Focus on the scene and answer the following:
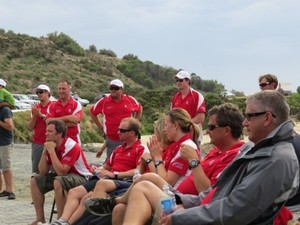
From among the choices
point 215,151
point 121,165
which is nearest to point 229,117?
point 215,151

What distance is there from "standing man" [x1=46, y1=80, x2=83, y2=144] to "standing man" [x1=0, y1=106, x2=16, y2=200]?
1.09 meters

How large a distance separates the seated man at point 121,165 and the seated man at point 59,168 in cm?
33

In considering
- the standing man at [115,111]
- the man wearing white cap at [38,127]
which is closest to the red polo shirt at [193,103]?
the standing man at [115,111]

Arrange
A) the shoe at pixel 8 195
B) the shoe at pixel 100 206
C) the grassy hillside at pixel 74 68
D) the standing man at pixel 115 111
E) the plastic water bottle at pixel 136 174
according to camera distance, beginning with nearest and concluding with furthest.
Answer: the shoe at pixel 100 206
the plastic water bottle at pixel 136 174
the standing man at pixel 115 111
the shoe at pixel 8 195
the grassy hillside at pixel 74 68

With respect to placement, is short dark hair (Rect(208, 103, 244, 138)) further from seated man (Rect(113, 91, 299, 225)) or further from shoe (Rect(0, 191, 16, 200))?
shoe (Rect(0, 191, 16, 200))

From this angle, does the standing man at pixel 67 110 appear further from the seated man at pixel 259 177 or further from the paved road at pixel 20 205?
the seated man at pixel 259 177

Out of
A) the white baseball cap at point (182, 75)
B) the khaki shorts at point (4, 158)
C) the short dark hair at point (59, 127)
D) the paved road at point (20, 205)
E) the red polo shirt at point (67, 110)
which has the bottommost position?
the paved road at point (20, 205)

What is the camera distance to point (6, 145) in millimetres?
9734

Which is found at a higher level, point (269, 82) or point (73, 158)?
point (269, 82)

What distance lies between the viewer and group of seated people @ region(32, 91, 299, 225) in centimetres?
356

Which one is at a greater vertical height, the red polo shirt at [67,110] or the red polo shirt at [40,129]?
the red polo shirt at [67,110]

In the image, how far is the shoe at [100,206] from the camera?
5348 millimetres

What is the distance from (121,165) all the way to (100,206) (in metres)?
1.24

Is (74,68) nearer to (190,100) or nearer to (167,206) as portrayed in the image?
(190,100)
